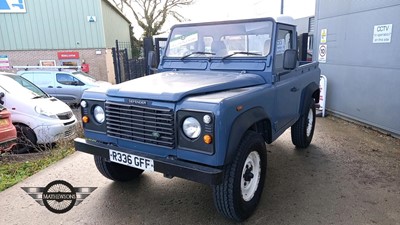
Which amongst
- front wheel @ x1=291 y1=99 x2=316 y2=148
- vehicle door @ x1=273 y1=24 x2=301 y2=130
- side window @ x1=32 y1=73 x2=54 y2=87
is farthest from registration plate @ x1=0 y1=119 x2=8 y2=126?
side window @ x1=32 y1=73 x2=54 y2=87

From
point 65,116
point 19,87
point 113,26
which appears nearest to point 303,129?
point 65,116

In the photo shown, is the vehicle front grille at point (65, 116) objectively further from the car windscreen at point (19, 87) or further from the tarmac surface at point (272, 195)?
the tarmac surface at point (272, 195)

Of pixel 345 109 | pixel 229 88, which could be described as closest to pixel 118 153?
pixel 229 88

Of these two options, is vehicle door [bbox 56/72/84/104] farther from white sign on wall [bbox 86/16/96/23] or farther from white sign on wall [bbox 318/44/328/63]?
white sign on wall [bbox 318/44/328/63]

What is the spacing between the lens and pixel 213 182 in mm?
2496

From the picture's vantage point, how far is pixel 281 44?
3908mm

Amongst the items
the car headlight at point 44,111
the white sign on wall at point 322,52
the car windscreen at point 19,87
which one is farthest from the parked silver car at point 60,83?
the white sign on wall at point 322,52

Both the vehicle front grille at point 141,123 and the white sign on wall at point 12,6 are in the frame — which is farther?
the white sign on wall at point 12,6

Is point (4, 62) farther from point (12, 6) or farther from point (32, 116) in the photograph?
point (32, 116)

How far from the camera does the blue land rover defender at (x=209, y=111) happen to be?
259 centimetres

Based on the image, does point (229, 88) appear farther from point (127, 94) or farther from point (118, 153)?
Result: point (118, 153)

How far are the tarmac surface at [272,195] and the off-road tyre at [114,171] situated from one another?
11 cm

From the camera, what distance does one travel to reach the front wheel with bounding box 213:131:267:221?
2.75 meters

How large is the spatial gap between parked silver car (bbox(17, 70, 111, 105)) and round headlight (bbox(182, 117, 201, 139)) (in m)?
9.53
